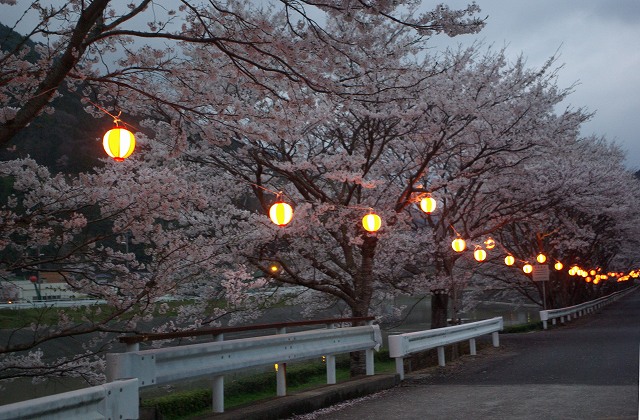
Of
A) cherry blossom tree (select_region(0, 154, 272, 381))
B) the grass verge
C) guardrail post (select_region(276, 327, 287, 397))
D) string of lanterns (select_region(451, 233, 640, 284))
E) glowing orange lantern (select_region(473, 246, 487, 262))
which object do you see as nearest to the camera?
guardrail post (select_region(276, 327, 287, 397))

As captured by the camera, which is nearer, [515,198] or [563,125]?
[563,125]

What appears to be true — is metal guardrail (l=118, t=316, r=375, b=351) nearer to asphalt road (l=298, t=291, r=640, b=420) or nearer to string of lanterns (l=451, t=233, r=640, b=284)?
asphalt road (l=298, t=291, r=640, b=420)

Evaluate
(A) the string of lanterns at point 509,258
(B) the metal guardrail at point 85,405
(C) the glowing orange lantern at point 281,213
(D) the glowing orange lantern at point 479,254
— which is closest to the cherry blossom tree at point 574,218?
(A) the string of lanterns at point 509,258

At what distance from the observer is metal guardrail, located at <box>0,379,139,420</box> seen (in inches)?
186

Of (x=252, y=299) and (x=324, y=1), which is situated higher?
(x=324, y=1)

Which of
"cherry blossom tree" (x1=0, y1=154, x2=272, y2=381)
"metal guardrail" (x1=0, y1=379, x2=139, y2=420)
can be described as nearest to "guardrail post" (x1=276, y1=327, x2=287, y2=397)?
"cherry blossom tree" (x1=0, y1=154, x2=272, y2=381)

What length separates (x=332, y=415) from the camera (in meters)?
9.30

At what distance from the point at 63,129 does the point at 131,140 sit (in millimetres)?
40692

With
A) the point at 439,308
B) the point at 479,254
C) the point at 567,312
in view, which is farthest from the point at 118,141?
the point at 567,312

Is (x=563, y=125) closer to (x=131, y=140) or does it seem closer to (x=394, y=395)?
(x=394, y=395)

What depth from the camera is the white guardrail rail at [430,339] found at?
41.2 feet

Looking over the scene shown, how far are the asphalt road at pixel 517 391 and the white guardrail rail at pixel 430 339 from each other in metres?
0.46

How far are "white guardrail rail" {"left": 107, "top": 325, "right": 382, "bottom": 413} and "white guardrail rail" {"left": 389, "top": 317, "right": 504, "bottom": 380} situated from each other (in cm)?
89

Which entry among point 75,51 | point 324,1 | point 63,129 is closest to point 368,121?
point 324,1
